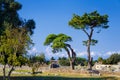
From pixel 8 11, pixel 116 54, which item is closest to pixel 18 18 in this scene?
pixel 8 11

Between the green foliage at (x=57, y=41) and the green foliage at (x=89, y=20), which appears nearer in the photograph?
the green foliage at (x=89, y=20)

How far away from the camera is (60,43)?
6862 centimetres

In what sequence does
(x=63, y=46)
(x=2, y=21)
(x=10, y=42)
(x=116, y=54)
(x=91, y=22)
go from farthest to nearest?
(x=116, y=54)
(x=63, y=46)
(x=91, y=22)
(x=2, y=21)
(x=10, y=42)

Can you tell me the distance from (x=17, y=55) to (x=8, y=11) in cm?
1408

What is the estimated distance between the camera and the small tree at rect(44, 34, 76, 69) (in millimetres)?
65188

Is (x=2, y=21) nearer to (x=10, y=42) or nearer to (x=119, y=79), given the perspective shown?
(x=10, y=42)

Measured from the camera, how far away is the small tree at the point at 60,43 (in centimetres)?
6519

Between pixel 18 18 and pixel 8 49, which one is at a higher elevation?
pixel 18 18

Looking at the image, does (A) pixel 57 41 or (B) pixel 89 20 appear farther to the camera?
(A) pixel 57 41

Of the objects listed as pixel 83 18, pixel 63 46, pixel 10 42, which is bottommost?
pixel 10 42

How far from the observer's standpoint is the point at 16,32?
34.2 meters

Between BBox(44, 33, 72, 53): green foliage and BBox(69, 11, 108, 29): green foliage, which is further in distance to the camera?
BBox(44, 33, 72, 53): green foliage

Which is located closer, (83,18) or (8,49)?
(8,49)

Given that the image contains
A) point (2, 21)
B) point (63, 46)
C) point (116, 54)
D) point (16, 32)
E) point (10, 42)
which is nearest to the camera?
point (10, 42)
